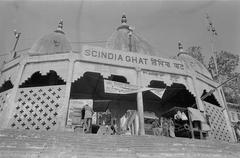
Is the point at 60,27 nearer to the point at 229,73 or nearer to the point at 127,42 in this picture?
the point at 127,42

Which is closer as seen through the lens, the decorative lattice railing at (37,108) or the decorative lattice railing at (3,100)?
the decorative lattice railing at (37,108)

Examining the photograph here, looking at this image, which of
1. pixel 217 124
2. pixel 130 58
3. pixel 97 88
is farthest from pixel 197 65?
pixel 97 88

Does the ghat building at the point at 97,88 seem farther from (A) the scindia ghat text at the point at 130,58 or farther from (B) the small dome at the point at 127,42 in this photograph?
(B) the small dome at the point at 127,42

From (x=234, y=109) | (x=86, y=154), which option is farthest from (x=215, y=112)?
(x=86, y=154)

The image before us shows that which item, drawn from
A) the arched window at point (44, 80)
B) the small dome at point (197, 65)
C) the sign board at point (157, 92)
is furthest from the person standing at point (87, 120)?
the small dome at point (197, 65)

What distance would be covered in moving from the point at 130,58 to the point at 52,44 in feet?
22.1

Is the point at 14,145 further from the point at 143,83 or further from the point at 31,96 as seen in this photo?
the point at 143,83

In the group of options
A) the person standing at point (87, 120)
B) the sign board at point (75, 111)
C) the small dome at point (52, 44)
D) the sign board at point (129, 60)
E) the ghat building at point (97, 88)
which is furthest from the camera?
the small dome at point (52, 44)

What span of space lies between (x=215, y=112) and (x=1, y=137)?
1143cm

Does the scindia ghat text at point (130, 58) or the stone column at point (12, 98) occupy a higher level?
the scindia ghat text at point (130, 58)

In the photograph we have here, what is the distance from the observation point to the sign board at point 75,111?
1199 cm

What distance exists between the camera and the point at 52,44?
17.7m

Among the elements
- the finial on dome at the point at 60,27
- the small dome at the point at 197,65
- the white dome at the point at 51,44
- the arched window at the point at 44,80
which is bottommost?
the arched window at the point at 44,80

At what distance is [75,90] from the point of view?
621 inches
